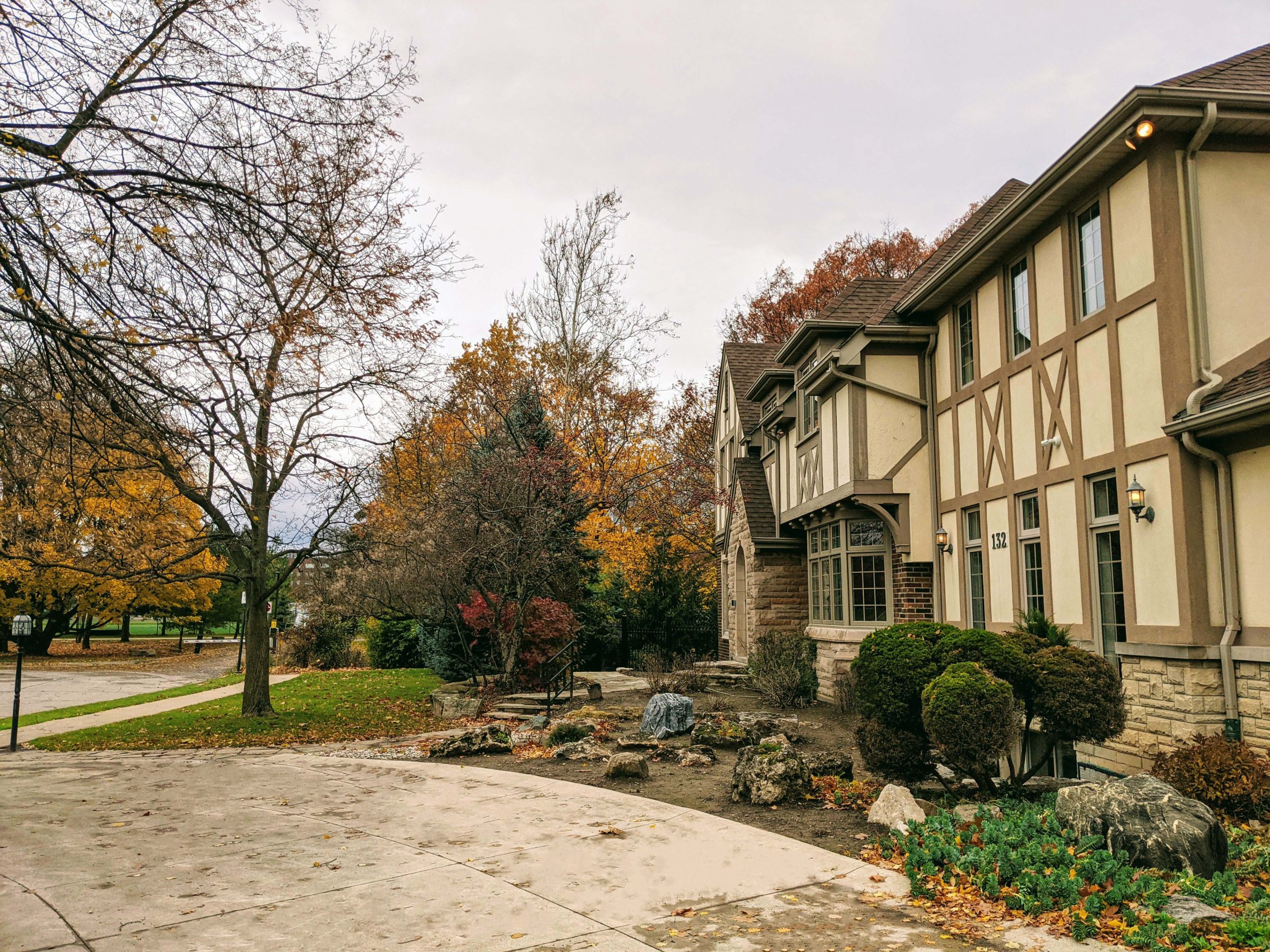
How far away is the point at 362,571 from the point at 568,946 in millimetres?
15985

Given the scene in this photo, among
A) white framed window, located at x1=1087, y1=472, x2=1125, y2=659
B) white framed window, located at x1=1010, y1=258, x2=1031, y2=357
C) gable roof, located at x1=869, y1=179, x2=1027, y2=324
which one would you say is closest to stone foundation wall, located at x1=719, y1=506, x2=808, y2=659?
gable roof, located at x1=869, y1=179, x2=1027, y2=324

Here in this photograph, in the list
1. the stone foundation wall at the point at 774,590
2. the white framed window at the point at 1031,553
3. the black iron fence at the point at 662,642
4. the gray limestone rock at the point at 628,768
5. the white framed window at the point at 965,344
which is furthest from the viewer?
the black iron fence at the point at 662,642

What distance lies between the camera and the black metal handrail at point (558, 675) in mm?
16328

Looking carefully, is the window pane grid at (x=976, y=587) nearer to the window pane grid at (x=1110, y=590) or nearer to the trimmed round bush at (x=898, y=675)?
the window pane grid at (x=1110, y=590)

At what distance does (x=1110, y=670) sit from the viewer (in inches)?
297

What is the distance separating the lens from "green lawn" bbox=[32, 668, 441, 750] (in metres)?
13.0

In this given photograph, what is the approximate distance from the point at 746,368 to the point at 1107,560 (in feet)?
51.6

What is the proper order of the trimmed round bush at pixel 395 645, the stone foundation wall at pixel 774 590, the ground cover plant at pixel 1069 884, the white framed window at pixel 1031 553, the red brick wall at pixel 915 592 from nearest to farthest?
the ground cover plant at pixel 1069 884
the white framed window at pixel 1031 553
the red brick wall at pixel 915 592
the stone foundation wall at pixel 774 590
the trimmed round bush at pixel 395 645

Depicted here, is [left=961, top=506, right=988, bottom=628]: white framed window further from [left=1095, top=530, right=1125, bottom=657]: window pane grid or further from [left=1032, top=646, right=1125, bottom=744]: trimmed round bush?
[left=1032, top=646, right=1125, bottom=744]: trimmed round bush

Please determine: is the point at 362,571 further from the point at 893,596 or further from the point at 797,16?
the point at 797,16

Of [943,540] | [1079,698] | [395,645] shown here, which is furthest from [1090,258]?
[395,645]

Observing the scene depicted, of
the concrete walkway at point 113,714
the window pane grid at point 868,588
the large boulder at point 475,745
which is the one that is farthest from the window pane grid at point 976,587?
the concrete walkway at point 113,714

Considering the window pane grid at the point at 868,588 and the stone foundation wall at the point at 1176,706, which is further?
the window pane grid at the point at 868,588

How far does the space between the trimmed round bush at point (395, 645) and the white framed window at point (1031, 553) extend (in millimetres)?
19272
